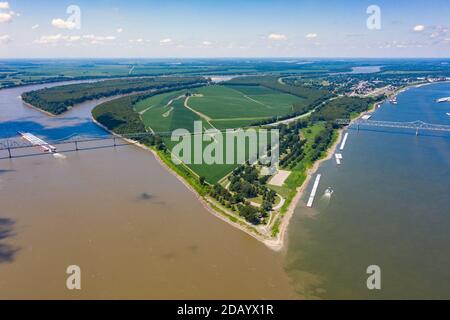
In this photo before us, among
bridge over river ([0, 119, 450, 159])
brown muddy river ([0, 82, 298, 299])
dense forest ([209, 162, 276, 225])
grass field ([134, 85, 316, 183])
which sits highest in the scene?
grass field ([134, 85, 316, 183])

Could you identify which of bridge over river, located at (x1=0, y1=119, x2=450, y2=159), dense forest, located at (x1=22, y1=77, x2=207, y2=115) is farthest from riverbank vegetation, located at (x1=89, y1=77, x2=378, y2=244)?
dense forest, located at (x1=22, y1=77, x2=207, y2=115)

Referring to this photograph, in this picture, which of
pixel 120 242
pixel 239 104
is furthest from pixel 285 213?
pixel 239 104

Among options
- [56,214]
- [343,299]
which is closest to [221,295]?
[343,299]

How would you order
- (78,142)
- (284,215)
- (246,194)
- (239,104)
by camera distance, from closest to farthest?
(284,215) → (246,194) → (78,142) → (239,104)

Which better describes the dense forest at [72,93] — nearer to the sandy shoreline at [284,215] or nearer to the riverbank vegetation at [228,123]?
the riverbank vegetation at [228,123]

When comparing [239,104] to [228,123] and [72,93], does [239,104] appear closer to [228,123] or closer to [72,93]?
[228,123]

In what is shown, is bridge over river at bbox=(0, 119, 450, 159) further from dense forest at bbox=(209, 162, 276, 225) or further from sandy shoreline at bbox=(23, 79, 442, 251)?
dense forest at bbox=(209, 162, 276, 225)

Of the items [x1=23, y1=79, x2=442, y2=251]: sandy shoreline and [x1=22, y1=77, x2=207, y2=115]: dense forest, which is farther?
[x1=22, y1=77, x2=207, y2=115]: dense forest

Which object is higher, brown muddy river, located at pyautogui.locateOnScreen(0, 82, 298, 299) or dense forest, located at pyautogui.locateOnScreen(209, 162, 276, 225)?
dense forest, located at pyautogui.locateOnScreen(209, 162, 276, 225)

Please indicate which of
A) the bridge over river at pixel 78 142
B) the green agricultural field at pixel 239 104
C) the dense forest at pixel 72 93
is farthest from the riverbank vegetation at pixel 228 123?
the dense forest at pixel 72 93
